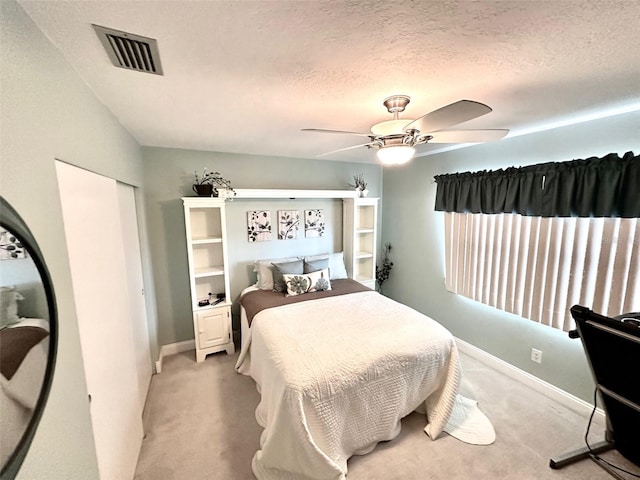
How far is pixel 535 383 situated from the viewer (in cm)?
256

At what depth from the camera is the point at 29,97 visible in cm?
82

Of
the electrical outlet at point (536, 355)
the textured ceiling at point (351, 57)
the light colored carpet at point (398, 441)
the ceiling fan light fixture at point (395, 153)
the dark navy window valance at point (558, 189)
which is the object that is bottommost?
the light colored carpet at point (398, 441)

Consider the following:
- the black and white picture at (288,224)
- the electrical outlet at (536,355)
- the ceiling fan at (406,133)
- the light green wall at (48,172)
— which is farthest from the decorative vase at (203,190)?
the electrical outlet at (536,355)

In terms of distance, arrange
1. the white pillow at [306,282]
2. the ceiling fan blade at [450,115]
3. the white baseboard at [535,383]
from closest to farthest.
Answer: the ceiling fan blade at [450,115]
the white baseboard at [535,383]
the white pillow at [306,282]

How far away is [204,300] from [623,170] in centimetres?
396

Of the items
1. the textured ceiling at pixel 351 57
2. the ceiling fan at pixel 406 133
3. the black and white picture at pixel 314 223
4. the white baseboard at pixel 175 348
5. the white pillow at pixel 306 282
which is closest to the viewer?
the textured ceiling at pixel 351 57

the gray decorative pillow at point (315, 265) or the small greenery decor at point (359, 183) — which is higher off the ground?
the small greenery decor at point (359, 183)

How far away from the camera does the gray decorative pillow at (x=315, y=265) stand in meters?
3.37

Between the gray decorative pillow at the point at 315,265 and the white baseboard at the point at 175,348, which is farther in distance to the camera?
the gray decorative pillow at the point at 315,265

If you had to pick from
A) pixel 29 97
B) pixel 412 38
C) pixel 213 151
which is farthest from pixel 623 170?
pixel 213 151

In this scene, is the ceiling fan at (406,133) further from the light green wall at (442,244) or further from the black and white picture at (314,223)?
the black and white picture at (314,223)

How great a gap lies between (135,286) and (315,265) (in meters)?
1.89

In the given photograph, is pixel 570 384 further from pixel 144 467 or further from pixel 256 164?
pixel 256 164

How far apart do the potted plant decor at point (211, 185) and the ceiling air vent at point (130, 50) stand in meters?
1.76
